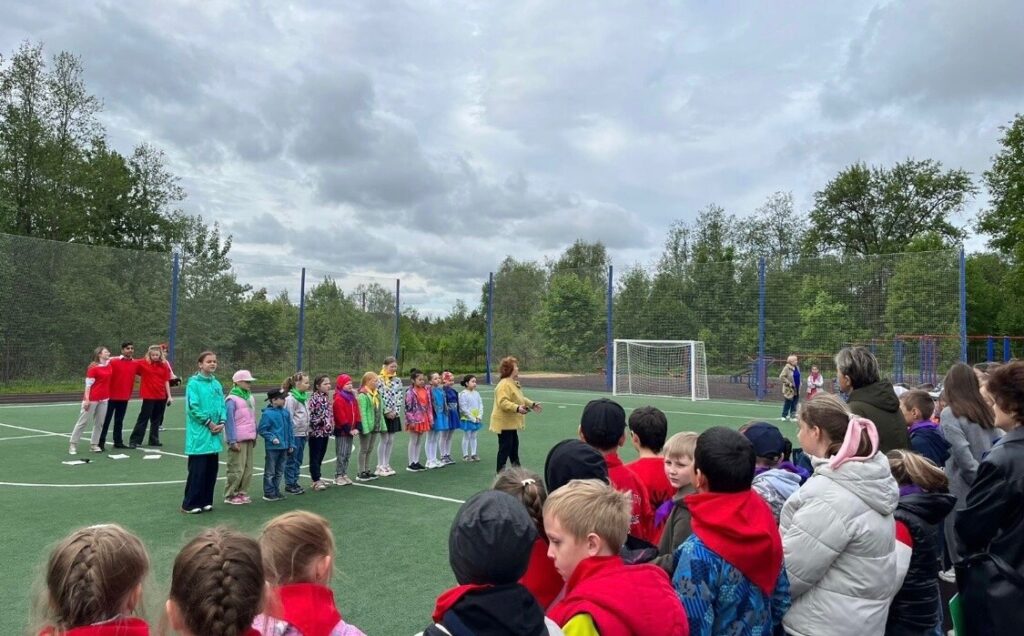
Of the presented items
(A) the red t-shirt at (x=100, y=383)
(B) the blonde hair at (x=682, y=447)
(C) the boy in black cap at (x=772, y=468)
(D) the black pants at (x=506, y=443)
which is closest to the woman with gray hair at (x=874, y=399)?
(C) the boy in black cap at (x=772, y=468)

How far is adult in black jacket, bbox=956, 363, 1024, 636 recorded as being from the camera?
2.75 meters

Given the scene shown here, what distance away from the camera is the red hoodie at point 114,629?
189cm

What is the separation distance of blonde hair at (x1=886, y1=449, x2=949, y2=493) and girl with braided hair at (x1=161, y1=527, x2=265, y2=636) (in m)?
3.07

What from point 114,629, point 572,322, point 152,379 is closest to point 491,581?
point 114,629

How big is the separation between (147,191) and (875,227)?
170 ft

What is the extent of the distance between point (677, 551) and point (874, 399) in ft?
9.14

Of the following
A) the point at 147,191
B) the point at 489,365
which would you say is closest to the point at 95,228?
the point at 147,191

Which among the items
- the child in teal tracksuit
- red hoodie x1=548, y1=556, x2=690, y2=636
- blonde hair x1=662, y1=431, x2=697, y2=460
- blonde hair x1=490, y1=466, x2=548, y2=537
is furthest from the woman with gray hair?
the child in teal tracksuit

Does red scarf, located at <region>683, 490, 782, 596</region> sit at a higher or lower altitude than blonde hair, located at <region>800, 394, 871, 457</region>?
lower

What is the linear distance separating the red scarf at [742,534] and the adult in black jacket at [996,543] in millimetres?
1038

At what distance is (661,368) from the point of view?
85.8ft

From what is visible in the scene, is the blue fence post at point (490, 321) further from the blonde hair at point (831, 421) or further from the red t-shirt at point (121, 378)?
the blonde hair at point (831, 421)

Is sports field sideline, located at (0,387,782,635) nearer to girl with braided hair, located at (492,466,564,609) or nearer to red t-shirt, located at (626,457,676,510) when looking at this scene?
girl with braided hair, located at (492,466,564,609)

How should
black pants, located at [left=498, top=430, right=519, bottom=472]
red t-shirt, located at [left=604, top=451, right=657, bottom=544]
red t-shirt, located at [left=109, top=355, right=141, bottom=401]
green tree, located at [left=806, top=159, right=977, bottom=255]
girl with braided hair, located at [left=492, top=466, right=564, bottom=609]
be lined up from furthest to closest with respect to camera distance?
1. green tree, located at [left=806, top=159, right=977, bottom=255]
2. red t-shirt, located at [left=109, top=355, right=141, bottom=401]
3. black pants, located at [left=498, top=430, right=519, bottom=472]
4. red t-shirt, located at [left=604, top=451, right=657, bottom=544]
5. girl with braided hair, located at [left=492, top=466, right=564, bottom=609]
